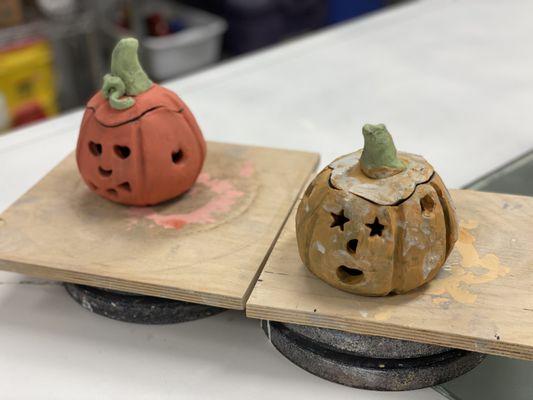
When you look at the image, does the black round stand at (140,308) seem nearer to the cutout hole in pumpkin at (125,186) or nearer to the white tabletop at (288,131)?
the white tabletop at (288,131)

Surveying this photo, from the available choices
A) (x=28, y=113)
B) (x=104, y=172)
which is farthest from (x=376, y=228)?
(x=28, y=113)

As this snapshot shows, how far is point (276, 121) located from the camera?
5.03 ft

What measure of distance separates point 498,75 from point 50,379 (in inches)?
50.3

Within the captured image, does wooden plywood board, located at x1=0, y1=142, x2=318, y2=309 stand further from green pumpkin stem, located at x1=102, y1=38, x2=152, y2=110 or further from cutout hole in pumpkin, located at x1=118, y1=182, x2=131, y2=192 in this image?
green pumpkin stem, located at x1=102, y1=38, x2=152, y2=110

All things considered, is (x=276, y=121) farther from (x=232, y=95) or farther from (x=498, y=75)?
(x=498, y=75)

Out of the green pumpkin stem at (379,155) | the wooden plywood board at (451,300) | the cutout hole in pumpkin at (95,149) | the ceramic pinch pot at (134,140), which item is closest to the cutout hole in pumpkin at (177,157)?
the ceramic pinch pot at (134,140)

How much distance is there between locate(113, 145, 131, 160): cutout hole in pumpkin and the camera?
99 centimetres

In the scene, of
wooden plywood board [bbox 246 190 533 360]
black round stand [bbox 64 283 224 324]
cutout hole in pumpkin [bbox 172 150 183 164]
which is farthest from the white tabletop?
cutout hole in pumpkin [bbox 172 150 183 164]

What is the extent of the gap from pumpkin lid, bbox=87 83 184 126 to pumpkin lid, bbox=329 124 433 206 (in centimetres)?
29

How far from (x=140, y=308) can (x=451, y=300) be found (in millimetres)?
418

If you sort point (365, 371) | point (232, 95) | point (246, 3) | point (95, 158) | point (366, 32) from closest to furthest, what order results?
point (365, 371) → point (95, 158) → point (232, 95) → point (366, 32) → point (246, 3)

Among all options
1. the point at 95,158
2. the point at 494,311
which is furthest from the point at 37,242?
the point at 494,311

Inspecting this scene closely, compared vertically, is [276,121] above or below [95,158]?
below

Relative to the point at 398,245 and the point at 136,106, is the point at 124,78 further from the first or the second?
the point at 398,245
